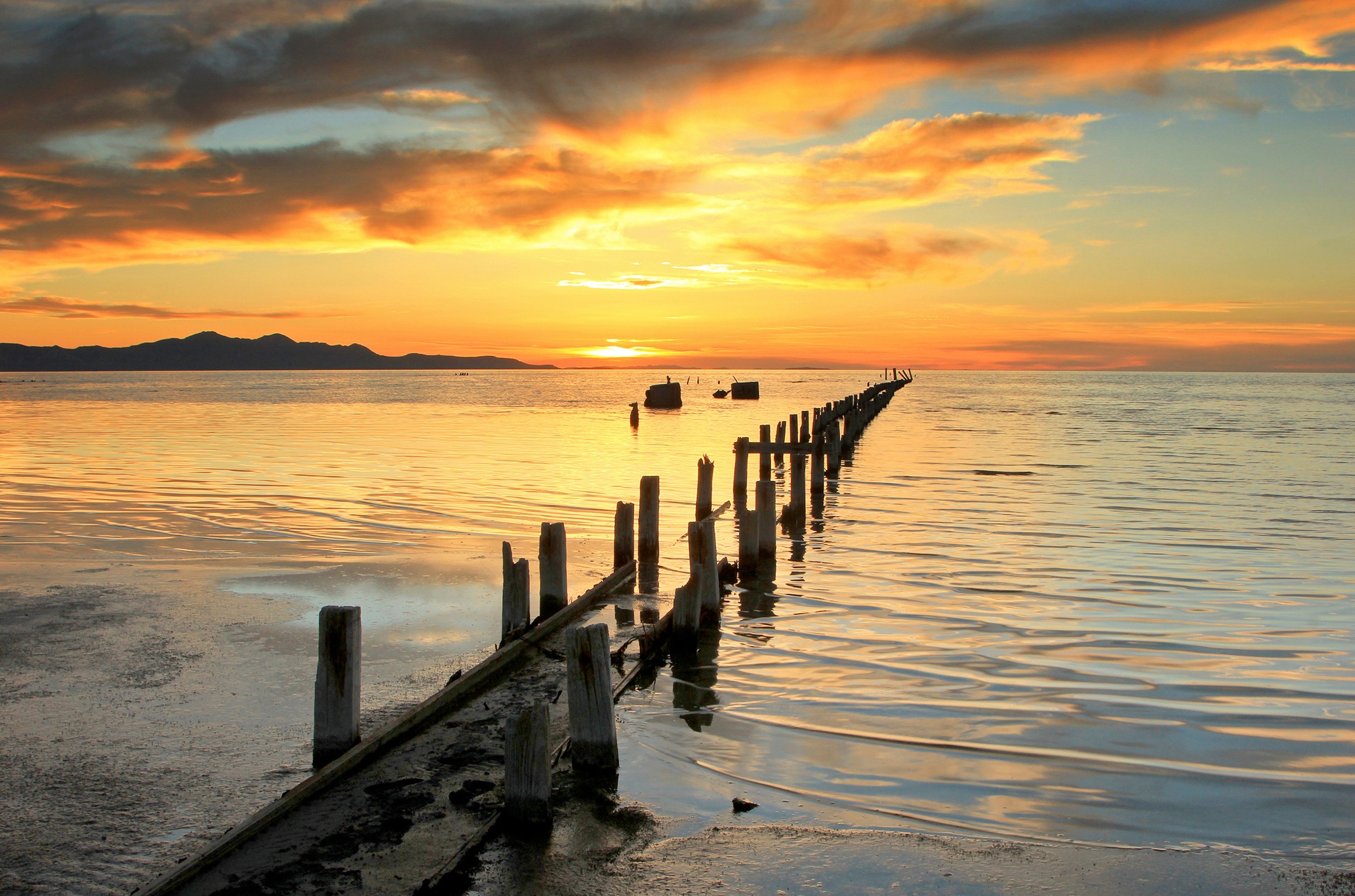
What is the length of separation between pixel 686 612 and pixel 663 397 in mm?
62151

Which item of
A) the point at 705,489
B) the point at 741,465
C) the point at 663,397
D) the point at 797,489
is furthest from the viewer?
the point at 663,397

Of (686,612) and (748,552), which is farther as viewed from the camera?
(748,552)

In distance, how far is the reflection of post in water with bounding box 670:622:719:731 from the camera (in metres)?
7.35

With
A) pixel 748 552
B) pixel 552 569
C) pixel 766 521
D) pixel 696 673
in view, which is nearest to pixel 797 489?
pixel 766 521

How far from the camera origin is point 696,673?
8359 mm

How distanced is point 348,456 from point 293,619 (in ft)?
65.4

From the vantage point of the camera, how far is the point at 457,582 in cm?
1191

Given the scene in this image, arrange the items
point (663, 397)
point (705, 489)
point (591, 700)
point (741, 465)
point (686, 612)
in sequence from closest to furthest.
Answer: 1. point (591, 700)
2. point (686, 612)
3. point (705, 489)
4. point (741, 465)
5. point (663, 397)

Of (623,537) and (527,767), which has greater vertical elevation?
(623,537)

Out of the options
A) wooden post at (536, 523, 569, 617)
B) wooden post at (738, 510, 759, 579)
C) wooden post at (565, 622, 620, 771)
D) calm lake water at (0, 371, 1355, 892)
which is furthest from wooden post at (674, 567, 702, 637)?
wooden post at (738, 510, 759, 579)

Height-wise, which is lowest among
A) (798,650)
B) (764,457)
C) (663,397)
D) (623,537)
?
(798,650)

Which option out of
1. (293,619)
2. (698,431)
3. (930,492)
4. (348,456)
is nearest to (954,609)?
(293,619)

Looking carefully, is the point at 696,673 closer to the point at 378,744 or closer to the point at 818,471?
the point at 378,744

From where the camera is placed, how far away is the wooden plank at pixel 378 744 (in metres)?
4.33
